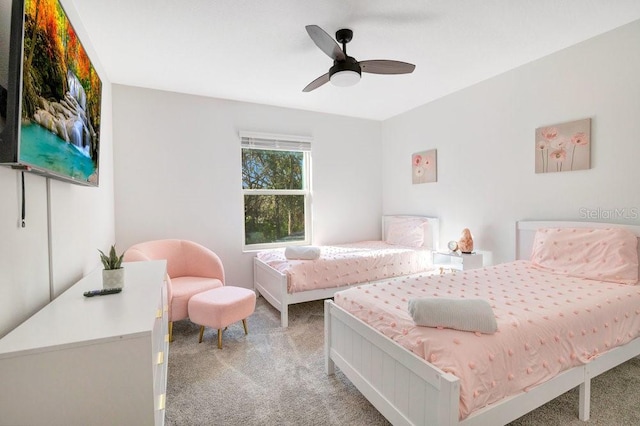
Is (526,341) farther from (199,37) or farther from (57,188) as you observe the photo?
(199,37)

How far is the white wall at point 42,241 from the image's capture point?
3.65 ft

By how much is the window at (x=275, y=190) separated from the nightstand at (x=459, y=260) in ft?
6.08

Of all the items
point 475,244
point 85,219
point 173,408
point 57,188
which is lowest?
point 173,408

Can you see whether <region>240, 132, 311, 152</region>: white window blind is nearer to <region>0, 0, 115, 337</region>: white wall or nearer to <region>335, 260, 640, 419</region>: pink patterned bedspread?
<region>0, 0, 115, 337</region>: white wall

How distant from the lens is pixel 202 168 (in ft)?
11.8

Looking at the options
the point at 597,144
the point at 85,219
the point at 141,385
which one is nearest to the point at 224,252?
the point at 85,219

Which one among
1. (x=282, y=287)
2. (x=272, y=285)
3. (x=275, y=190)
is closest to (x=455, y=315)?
(x=282, y=287)

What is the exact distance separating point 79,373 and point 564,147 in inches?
141

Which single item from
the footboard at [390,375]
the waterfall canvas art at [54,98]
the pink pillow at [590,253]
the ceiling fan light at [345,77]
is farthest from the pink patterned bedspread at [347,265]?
the waterfall canvas art at [54,98]

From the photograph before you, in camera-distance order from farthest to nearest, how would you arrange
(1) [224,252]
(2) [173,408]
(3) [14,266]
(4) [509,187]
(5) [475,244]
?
(1) [224,252] < (5) [475,244] < (4) [509,187] < (2) [173,408] < (3) [14,266]

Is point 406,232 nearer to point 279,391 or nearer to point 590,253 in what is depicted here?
point 590,253

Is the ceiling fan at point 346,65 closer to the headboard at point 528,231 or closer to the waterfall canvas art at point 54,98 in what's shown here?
the waterfall canvas art at point 54,98

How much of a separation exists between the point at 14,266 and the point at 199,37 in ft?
6.51

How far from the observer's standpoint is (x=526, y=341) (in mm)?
1384
